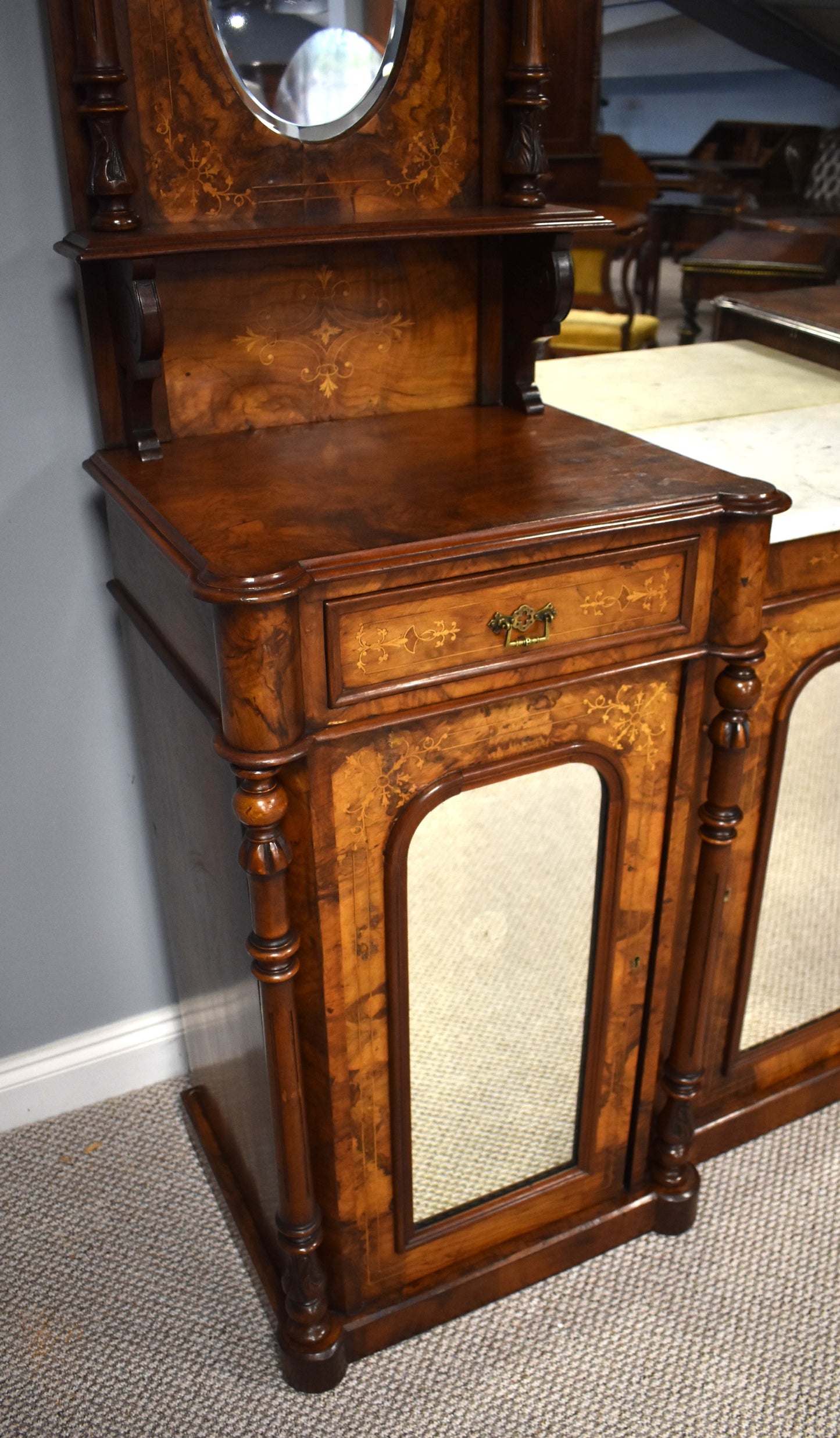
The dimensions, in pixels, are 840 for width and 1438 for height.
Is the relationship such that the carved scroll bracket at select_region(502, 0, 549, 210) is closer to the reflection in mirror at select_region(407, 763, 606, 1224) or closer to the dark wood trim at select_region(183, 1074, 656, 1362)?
the reflection in mirror at select_region(407, 763, 606, 1224)

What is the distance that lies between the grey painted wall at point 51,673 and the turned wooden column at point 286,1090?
0.50 m

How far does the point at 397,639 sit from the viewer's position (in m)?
0.99

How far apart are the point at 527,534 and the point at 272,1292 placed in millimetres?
898

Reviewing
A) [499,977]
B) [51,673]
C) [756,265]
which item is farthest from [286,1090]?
[756,265]

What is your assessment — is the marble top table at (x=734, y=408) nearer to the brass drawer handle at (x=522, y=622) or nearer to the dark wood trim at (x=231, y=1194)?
the brass drawer handle at (x=522, y=622)

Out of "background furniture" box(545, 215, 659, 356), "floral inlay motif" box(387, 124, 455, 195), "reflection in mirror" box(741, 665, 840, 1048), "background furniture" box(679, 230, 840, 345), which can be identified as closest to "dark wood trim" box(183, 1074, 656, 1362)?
"reflection in mirror" box(741, 665, 840, 1048)

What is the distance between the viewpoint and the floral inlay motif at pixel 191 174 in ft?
3.72

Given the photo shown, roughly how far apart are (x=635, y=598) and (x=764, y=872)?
49 cm

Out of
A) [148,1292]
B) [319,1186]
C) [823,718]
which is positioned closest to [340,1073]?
[319,1186]

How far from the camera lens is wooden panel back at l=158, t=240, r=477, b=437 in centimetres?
122

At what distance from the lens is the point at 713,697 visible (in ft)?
4.06

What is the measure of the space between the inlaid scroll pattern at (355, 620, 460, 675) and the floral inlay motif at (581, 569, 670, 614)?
0.15 m

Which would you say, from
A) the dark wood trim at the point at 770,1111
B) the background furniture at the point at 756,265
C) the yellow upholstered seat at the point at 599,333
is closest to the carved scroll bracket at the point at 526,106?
the dark wood trim at the point at 770,1111

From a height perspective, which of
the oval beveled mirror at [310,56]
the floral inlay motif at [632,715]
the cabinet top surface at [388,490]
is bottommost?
the floral inlay motif at [632,715]
